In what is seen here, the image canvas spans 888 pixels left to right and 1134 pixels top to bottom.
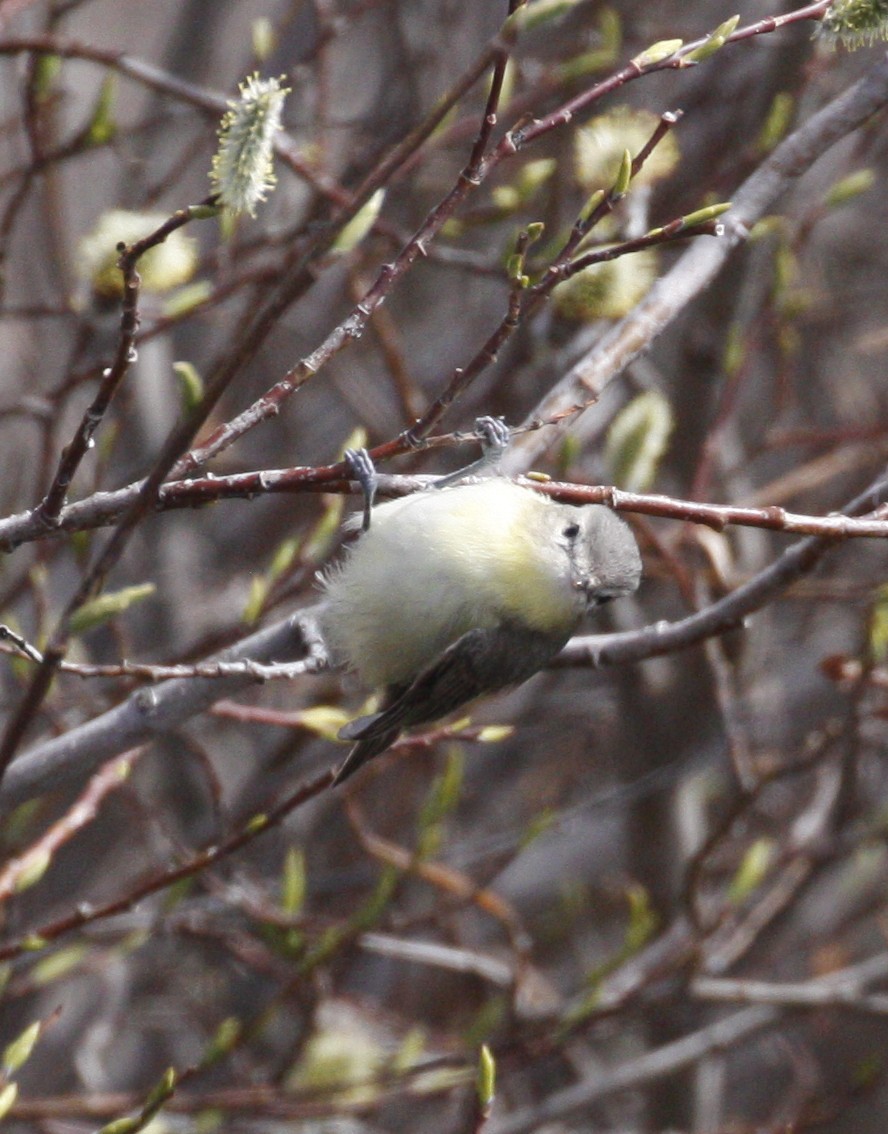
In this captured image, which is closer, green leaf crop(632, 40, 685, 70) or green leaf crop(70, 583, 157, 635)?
green leaf crop(632, 40, 685, 70)

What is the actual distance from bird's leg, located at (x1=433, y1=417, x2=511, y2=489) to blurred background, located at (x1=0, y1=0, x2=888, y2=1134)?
0.23 meters

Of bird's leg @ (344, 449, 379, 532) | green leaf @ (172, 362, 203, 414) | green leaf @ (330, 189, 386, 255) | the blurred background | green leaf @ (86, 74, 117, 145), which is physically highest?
green leaf @ (86, 74, 117, 145)

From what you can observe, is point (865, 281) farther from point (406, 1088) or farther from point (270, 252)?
point (406, 1088)

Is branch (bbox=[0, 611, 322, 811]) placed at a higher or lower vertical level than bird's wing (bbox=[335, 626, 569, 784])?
higher

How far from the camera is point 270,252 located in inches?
205

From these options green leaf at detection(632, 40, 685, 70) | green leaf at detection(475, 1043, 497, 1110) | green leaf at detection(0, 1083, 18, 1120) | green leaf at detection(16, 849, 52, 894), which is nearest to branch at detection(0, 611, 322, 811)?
green leaf at detection(16, 849, 52, 894)

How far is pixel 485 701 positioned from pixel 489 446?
0.83 meters

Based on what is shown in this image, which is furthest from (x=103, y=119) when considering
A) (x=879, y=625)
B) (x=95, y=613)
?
(x=879, y=625)

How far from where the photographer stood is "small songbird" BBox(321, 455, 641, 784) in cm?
289

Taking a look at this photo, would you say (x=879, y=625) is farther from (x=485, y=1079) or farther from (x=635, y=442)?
(x=485, y=1079)

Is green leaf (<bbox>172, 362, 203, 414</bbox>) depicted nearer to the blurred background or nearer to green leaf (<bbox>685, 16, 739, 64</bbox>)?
the blurred background

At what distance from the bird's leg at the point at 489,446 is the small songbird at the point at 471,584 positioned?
0.11 ft

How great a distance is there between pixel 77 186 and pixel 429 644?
16.1ft

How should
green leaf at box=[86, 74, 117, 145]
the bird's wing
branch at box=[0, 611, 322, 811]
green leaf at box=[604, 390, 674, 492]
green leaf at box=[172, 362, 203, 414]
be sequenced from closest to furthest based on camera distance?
green leaf at box=[172, 362, 203, 414]
branch at box=[0, 611, 322, 811]
the bird's wing
green leaf at box=[604, 390, 674, 492]
green leaf at box=[86, 74, 117, 145]
